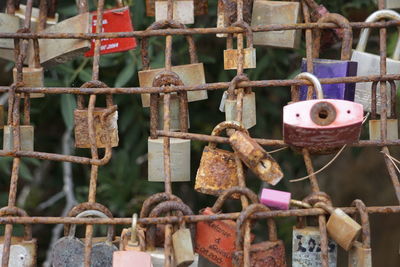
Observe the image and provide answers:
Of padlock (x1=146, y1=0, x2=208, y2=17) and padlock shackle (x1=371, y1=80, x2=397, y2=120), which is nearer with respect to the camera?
padlock shackle (x1=371, y1=80, x2=397, y2=120)

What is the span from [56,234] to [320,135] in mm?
929

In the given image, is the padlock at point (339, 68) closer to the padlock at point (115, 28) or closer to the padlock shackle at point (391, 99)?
the padlock shackle at point (391, 99)

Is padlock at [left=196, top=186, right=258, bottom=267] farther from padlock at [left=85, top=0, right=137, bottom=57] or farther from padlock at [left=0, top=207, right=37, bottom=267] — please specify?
padlock at [left=85, top=0, right=137, bottom=57]

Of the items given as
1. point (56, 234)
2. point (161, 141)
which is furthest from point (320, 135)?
point (56, 234)

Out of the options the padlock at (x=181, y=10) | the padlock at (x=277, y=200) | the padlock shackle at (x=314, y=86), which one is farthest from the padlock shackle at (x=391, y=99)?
A: the padlock at (x=181, y=10)

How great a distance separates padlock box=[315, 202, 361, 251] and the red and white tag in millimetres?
484

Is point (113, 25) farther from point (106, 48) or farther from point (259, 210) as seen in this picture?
point (259, 210)

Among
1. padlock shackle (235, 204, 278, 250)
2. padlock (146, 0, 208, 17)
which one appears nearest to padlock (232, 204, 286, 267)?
padlock shackle (235, 204, 278, 250)

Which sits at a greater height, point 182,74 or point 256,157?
point 182,74

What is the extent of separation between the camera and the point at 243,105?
106 cm

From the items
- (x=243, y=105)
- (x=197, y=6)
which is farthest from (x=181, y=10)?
(x=243, y=105)

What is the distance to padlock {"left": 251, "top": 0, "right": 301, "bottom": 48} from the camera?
46.1 inches

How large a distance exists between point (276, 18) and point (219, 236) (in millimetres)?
422

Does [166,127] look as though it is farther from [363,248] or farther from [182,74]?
[363,248]
